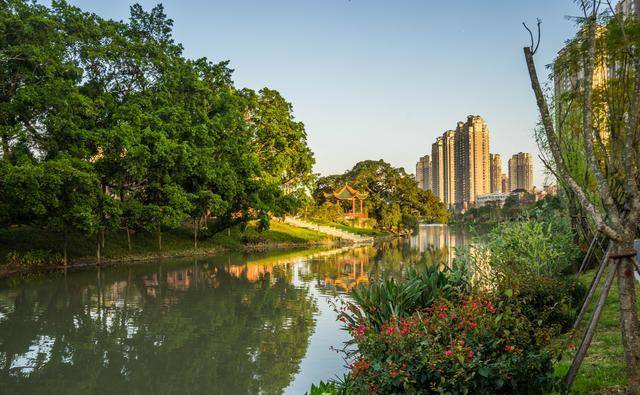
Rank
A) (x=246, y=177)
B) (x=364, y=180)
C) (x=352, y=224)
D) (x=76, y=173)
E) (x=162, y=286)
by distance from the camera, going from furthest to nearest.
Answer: (x=364, y=180) → (x=352, y=224) → (x=246, y=177) → (x=76, y=173) → (x=162, y=286)

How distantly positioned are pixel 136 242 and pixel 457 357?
26.4 metres

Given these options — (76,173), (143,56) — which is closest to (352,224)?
(143,56)

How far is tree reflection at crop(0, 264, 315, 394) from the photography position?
7.48 meters

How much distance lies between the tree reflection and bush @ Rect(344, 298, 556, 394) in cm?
320

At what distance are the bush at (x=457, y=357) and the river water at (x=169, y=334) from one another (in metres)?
0.72

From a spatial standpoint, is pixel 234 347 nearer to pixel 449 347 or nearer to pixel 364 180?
pixel 449 347

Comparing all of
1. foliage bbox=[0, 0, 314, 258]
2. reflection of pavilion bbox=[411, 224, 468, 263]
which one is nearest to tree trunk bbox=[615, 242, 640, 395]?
reflection of pavilion bbox=[411, 224, 468, 263]

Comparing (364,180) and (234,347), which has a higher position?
(364,180)

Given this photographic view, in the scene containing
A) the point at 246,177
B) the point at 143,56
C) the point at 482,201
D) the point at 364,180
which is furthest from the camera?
the point at 482,201

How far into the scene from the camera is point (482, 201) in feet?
630

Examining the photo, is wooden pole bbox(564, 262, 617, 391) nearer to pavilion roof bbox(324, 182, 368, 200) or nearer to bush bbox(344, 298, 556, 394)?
bush bbox(344, 298, 556, 394)

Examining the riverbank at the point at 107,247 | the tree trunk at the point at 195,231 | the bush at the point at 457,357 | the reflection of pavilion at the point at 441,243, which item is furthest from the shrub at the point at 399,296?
the tree trunk at the point at 195,231

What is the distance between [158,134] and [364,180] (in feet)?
147

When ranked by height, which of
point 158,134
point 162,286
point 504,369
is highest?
point 158,134
